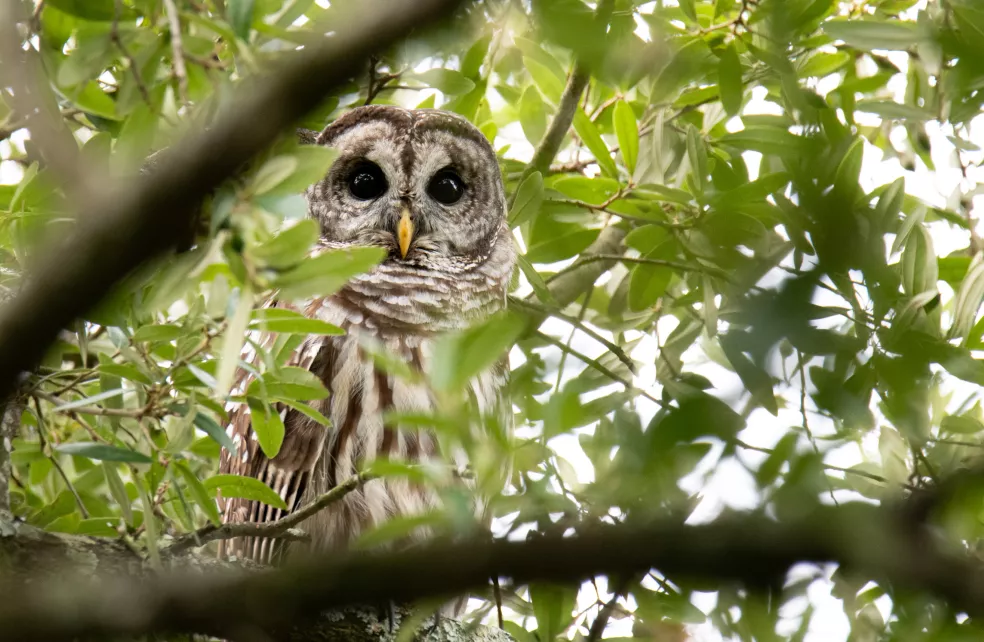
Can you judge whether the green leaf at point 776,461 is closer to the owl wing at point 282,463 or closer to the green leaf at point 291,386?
the green leaf at point 291,386

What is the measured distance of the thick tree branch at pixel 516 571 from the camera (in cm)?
84

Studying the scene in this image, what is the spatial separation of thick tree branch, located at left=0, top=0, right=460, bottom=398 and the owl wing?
8.48ft

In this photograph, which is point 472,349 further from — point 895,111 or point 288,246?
point 895,111

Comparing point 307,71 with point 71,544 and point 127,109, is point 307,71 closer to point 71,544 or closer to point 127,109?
point 127,109

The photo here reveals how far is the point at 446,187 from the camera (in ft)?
16.2

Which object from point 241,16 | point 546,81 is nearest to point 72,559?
point 241,16

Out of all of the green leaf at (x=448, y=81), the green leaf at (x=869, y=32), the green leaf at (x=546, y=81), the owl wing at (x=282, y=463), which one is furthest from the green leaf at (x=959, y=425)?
the owl wing at (x=282, y=463)

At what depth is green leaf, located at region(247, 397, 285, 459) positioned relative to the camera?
2.47 m

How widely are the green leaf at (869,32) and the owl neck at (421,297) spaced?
5.87 ft

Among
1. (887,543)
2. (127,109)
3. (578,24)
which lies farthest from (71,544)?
(887,543)

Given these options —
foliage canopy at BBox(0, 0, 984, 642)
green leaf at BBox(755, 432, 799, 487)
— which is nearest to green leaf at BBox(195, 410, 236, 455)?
foliage canopy at BBox(0, 0, 984, 642)

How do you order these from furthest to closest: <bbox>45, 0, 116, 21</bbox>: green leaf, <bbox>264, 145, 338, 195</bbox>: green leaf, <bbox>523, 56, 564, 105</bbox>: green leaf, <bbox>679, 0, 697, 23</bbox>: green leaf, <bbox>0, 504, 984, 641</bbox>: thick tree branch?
<bbox>523, 56, 564, 105</bbox>: green leaf
<bbox>679, 0, 697, 23</bbox>: green leaf
<bbox>45, 0, 116, 21</bbox>: green leaf
<bbox>264, 145, 338, 195</bbox>: green leaf
<bbox>0, 504, 984, 641</bbox>: thick tree branch

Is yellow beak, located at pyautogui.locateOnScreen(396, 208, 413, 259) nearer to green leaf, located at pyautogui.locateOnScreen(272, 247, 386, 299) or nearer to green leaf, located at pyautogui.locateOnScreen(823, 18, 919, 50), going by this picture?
green leaf, located at pyautogui.locateOnScreen(823, 18, 919, 50)

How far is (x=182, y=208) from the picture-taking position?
3.24ft
